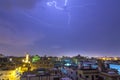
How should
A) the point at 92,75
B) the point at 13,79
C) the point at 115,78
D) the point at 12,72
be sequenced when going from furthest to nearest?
the point at 12,72 < the point at 13,79 < the point at 92,75 < the point at 115,78

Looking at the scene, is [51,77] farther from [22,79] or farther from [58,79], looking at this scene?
[22,79]

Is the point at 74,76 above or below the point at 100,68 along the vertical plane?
below

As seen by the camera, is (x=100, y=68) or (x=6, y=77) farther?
(x=6, y=77)

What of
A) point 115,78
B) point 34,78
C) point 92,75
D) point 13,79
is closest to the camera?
point 34,78

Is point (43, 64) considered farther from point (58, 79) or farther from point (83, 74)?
point (58, 79)

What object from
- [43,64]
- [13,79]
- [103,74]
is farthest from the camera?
[43,64]

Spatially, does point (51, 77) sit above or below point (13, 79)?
above

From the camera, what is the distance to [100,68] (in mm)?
26453

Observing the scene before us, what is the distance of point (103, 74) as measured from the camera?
23.8m

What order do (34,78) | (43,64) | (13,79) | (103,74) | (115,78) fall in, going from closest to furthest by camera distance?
(34,78)
(115,78)
(103,74)
(13,79)
(43,64)

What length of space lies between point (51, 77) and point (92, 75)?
→ 373 inches

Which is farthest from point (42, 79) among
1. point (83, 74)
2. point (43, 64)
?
point (43, 64)

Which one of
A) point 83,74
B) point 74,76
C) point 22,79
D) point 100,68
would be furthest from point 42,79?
point 74,76

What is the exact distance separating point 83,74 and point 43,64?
25889 mm
